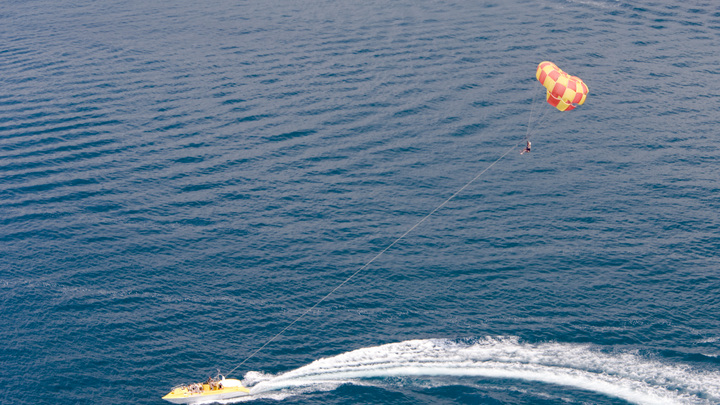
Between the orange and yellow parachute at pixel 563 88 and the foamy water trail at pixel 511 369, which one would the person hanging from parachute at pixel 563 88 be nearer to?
the orange and yellow parachute at pixel 563 88

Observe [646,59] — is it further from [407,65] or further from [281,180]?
[281,180]

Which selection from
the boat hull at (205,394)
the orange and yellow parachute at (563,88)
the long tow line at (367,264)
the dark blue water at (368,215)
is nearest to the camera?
the boat hull at (205,394)

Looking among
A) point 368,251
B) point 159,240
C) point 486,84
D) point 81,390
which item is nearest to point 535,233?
point 368,251

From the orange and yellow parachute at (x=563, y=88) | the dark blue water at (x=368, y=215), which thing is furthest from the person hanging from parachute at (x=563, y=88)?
the dark blue water at (x=368, y=215)

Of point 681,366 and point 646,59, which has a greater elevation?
point 646,59

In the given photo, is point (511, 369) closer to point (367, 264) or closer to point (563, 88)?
point (367, 264)

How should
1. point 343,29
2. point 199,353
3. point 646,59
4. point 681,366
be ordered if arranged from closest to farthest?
point 681,366 < point 199,353 < point 646,59 < point 343,29

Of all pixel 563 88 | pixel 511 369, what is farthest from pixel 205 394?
pixel 563 88

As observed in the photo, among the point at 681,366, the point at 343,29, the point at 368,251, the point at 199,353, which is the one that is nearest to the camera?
the point at 681,366
